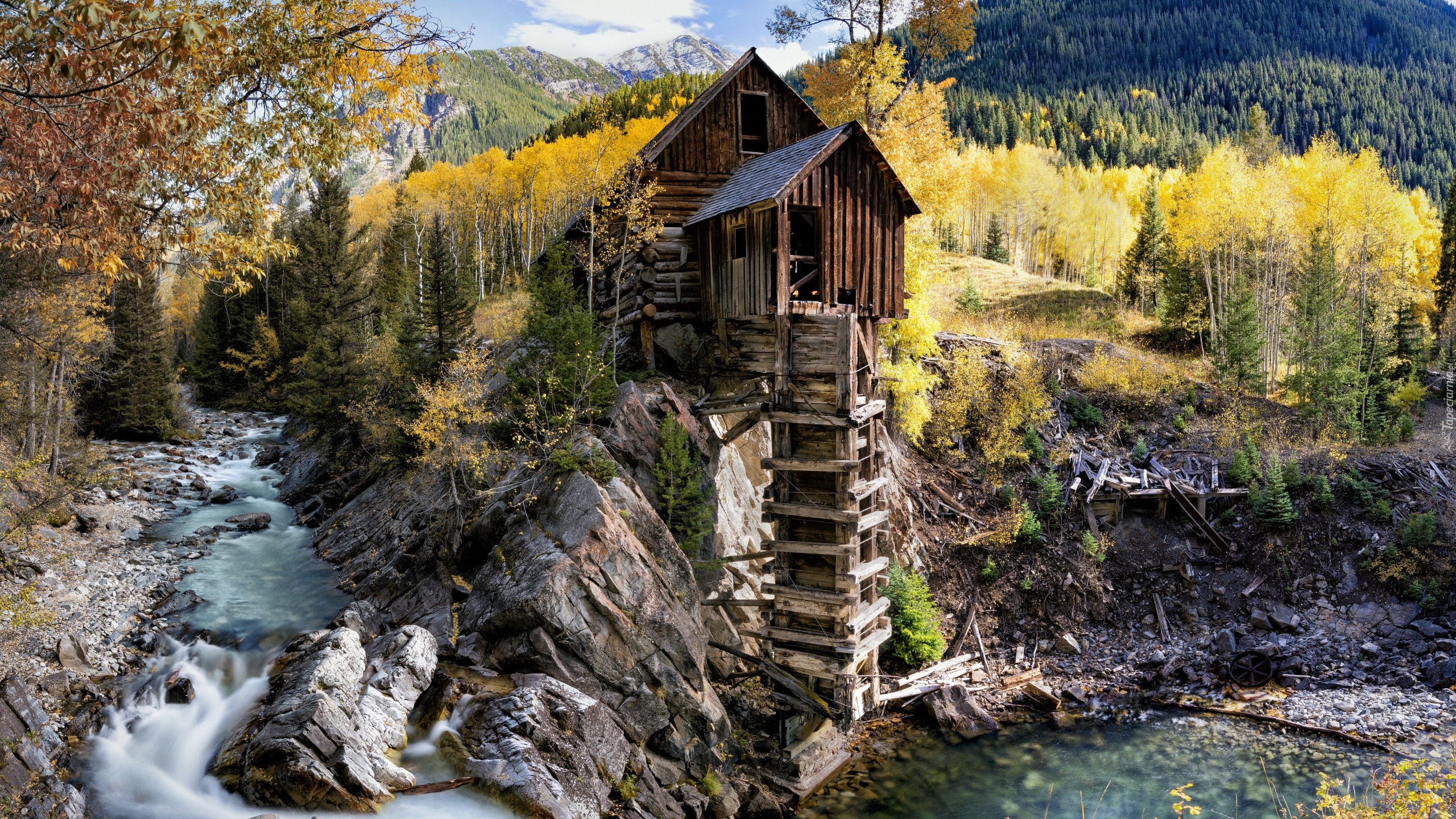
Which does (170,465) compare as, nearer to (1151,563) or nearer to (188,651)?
(188,651)

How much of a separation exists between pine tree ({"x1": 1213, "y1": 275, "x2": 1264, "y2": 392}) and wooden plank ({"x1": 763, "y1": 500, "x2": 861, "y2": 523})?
22.5m

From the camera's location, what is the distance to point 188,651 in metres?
15.7

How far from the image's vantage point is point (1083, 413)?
93.8ft

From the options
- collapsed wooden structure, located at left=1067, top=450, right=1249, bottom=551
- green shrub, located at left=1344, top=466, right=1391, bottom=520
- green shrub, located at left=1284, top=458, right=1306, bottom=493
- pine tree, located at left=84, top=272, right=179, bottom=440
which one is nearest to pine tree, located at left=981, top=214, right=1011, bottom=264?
collapsed wooden structure, located at left=1067, top=450, right=1249, bottom=551

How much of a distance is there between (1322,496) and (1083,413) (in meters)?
7.43

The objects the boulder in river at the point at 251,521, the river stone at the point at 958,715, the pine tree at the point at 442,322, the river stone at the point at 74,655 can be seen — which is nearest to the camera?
the river stone at the point at 74,655

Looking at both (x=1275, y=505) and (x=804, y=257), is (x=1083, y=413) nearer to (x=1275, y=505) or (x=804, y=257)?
(x=1275, y=505)

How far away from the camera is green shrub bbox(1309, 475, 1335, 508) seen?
23.7 m

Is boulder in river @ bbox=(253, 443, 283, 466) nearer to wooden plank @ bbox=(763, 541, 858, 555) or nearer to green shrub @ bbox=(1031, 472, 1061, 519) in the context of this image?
wooden plank @ bbox=(763, 541, 858, 555)

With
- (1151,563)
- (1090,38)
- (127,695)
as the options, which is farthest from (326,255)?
(1090,38)

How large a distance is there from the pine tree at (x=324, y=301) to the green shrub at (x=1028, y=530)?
22707mm

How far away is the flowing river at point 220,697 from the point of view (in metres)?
11.2

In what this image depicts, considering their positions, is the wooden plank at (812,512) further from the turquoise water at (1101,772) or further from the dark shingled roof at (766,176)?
the dark shingled roof at (766,176)

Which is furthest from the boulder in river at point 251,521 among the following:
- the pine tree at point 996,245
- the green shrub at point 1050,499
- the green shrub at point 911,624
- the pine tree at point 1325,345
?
the pine tree at point 996,245
